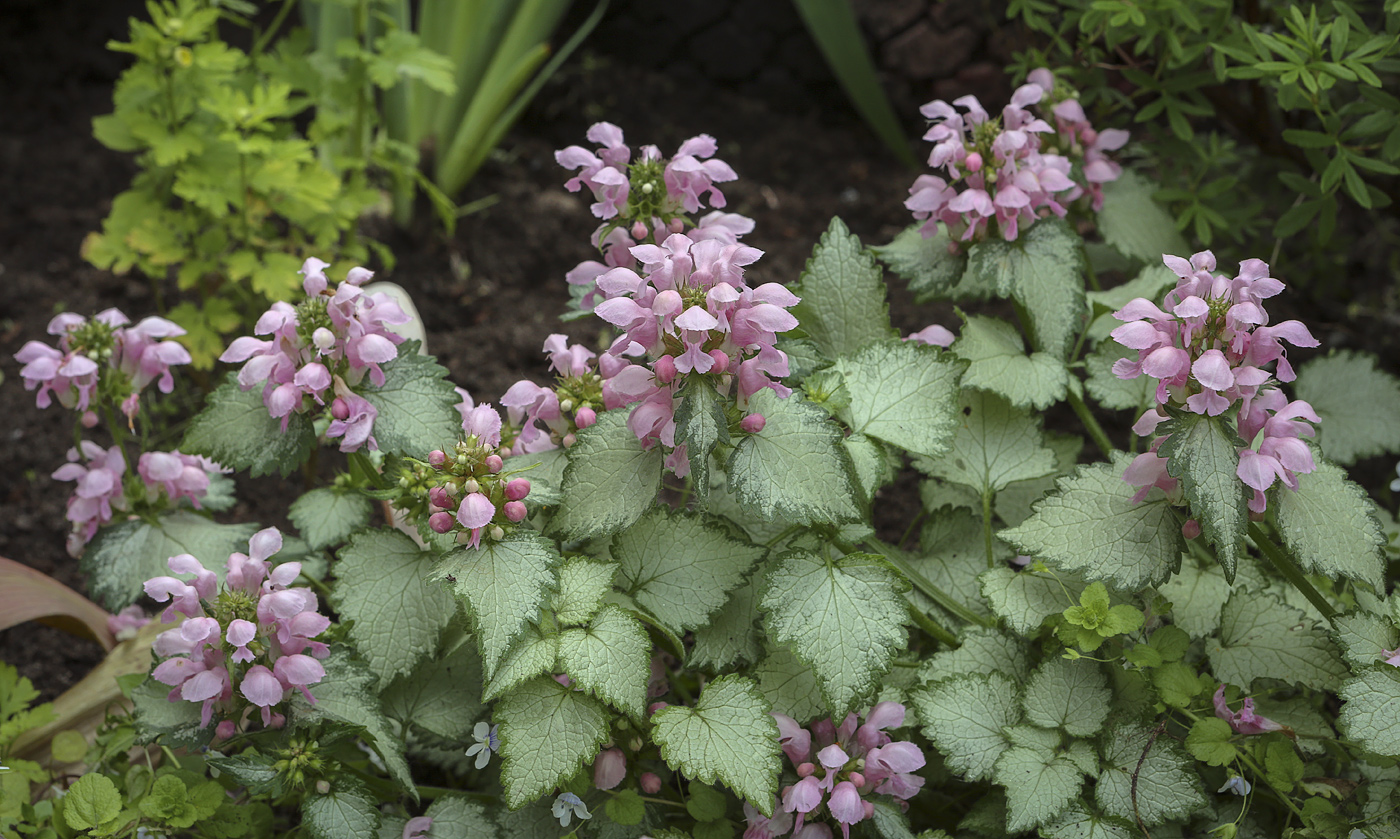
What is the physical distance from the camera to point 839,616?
1.11 metres

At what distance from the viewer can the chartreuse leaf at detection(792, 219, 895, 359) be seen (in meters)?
1.40

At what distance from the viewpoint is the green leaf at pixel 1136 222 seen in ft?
5.67

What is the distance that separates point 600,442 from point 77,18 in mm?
2754

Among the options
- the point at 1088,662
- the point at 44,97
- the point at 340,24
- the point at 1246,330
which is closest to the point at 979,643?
the point at 1088,662

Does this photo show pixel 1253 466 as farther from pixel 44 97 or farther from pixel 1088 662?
pixel 44 97

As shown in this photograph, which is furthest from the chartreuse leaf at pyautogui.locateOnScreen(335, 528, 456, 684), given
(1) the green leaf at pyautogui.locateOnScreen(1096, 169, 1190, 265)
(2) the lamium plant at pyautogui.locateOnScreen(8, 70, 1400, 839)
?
(1) the green leaf at pyautogui.locateOnScreen(1096, 169, 1190, 265)

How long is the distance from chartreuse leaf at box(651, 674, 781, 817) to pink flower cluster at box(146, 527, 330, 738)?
0.42 metres

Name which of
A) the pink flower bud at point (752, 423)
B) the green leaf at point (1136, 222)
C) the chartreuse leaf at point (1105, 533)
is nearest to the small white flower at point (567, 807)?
the pink flower bud at point (752, 423)

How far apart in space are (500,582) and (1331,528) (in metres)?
0.93

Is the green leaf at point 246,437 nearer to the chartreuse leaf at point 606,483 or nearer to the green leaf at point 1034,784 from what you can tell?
the chartreuse leaf at point 606,483

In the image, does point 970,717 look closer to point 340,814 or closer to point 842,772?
point 842,772

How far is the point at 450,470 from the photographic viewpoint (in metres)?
1.10

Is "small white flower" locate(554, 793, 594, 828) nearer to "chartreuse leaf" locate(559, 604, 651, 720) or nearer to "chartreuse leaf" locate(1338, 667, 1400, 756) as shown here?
"chartreuse leaf" locate(559, 604, 651, 720)

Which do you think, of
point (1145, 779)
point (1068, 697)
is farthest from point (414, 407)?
point (1145, 779)
